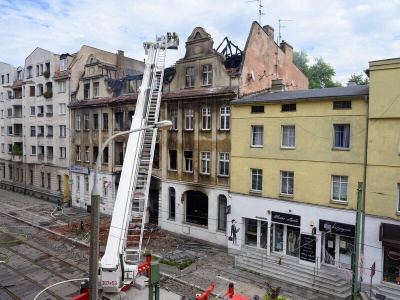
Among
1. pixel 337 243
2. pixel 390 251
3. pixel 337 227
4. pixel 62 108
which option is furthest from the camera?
pixel 62 108

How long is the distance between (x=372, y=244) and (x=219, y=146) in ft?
40.7

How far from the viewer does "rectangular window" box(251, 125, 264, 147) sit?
2248 centimetres

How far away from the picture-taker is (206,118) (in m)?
25.8

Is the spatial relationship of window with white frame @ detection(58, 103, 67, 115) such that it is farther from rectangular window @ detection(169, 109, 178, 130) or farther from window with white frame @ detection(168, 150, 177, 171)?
window with white frame @ detection(168, 150, 177, 171)

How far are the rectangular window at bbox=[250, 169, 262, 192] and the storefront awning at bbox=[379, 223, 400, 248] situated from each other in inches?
313

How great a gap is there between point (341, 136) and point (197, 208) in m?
13.3

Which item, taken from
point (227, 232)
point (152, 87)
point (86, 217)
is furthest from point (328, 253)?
point (86, 217)

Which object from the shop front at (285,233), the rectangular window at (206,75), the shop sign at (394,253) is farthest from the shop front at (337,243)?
the rectangular window at (206,75)

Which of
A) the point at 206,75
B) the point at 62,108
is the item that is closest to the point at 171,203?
the point at 206,75

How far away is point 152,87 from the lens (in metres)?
25.0

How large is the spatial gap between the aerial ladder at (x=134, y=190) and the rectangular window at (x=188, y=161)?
482 cm

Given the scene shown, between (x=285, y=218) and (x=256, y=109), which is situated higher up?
(x=256, y=109)

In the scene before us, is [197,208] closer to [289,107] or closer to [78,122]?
[289,107]

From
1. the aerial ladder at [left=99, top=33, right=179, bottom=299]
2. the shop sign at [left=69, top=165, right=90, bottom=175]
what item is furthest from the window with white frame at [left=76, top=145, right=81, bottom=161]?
the aerial ladder at [left=99, top=33, right=179, bottom=299]
